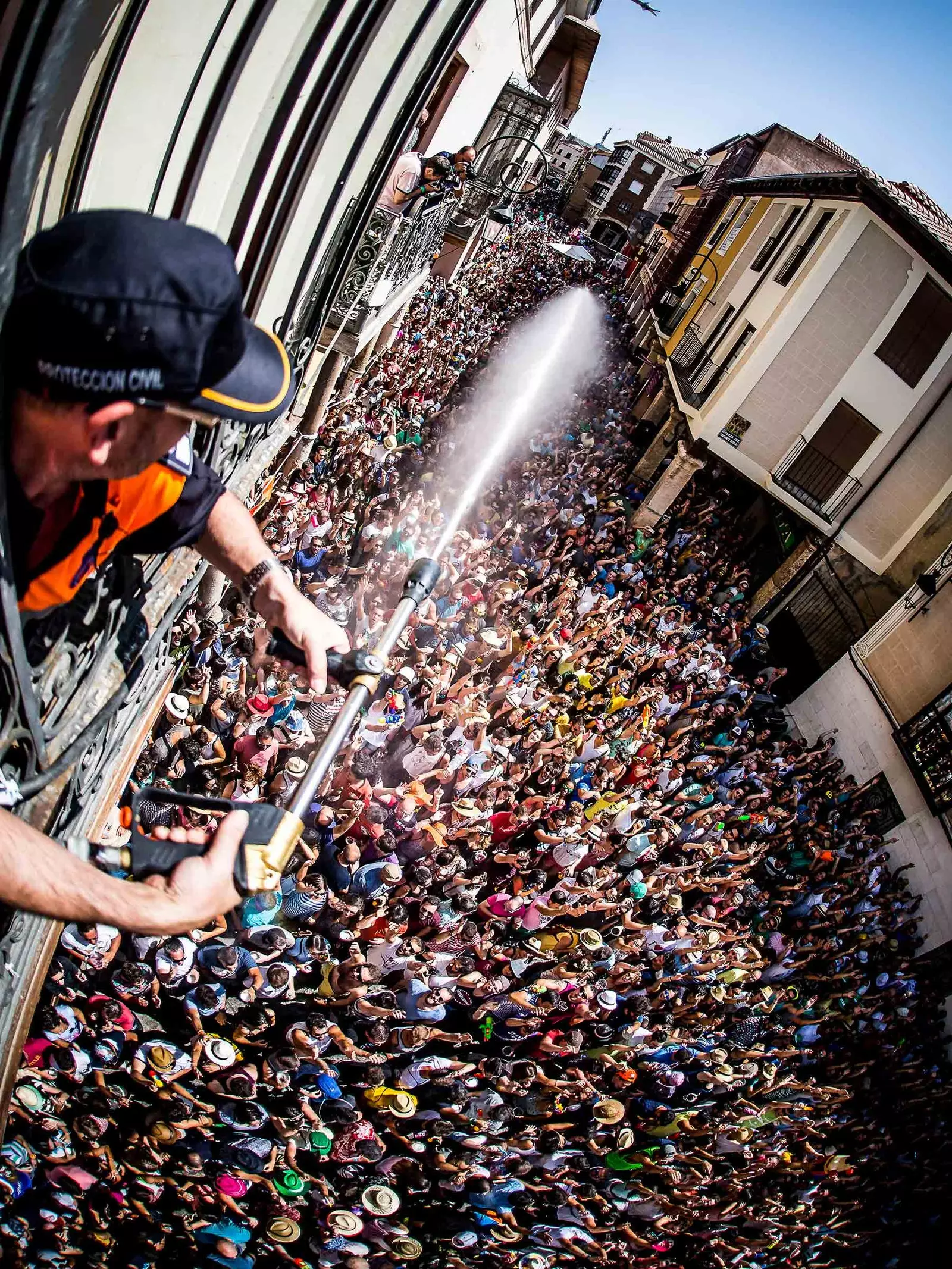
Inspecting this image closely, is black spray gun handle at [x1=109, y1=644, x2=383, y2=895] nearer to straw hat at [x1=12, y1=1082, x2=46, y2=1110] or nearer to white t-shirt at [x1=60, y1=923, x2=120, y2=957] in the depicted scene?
white t-shirt at [x1=60, y1=923, x2=120, y2=957]

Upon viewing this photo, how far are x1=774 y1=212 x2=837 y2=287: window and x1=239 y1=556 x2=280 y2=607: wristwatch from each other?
22140 millimetres

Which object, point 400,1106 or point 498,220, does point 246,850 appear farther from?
point 498,220

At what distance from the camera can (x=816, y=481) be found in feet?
66.6

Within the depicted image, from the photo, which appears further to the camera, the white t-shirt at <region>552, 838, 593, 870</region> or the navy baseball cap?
the white t-shirt at <region>552, 838, 593, 870</region>

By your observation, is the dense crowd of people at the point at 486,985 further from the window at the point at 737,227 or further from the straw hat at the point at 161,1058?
the window at the point at 737,227

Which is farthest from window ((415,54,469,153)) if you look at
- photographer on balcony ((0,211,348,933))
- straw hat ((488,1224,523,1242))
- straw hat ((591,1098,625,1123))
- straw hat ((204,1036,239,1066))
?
straw hat ((488,1224,523,1242))

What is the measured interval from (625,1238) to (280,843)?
7.20m

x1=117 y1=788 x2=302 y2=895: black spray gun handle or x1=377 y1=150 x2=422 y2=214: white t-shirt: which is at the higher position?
x1=377 y1=150 x2=422 y2=214: white t-shirt

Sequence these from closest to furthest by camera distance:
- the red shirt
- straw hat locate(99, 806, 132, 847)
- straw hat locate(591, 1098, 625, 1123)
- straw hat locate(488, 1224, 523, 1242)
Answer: straw hat locate(99, 806, 132, 847), straw hat locate(488, 1224, 523, 1242), straw hat locate(591, 1098, 625, 1123), the red shirt

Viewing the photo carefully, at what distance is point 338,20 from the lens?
4.81 m

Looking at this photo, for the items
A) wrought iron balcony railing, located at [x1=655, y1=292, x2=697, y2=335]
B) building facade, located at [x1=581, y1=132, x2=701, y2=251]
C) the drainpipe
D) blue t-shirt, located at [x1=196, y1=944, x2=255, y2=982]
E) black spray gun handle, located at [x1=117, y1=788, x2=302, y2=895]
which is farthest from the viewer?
building facade, located at [x1=581, y1=132, x2=701, y2=251]

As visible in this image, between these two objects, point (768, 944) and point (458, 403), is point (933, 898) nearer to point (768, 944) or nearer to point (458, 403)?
point (768, 944)

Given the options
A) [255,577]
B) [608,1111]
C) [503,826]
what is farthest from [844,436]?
[255,577]

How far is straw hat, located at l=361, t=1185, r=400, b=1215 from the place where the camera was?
5.40 m
